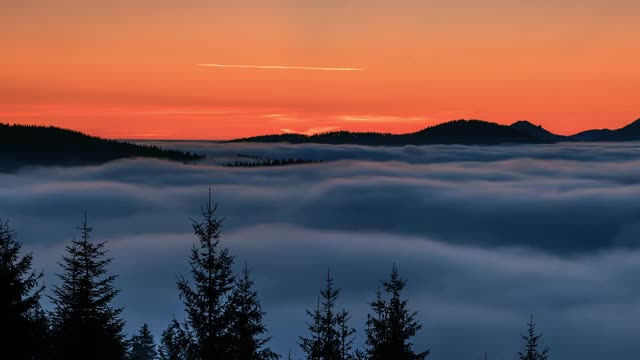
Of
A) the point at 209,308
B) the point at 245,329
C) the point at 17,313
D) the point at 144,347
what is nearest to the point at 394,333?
the point at 245,329

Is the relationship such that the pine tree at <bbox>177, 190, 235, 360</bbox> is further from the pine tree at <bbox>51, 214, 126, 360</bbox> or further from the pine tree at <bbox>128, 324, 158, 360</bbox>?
the pine tree at <bbox>128, 324, 158, 360</bbox>

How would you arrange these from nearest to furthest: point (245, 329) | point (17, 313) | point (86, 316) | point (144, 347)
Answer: point (17, 313) < point (86, 316) < point (245, 329) < point (144, 347)

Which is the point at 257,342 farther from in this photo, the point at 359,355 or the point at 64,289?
the point at 64,289

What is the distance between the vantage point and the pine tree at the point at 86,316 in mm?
18859

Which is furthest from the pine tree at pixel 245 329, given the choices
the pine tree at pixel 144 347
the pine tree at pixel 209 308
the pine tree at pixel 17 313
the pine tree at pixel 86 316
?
the pine tree at pixel 144 347

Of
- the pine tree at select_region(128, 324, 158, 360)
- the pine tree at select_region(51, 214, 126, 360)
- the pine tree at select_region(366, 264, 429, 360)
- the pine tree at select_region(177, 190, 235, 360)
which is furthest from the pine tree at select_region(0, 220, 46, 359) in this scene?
the pine tree at select_region(128, 324, 158, 360)

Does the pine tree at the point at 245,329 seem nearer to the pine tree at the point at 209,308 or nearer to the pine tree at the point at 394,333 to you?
the pine tree at the point at 209,308

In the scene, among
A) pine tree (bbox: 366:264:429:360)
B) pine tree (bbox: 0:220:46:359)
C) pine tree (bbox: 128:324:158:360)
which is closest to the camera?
pine tree (bbox: 0:220:46:359)

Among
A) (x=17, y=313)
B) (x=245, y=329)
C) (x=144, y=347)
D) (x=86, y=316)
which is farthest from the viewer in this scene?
(x=144, y=347)

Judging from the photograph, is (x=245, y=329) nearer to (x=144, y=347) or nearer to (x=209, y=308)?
(x=209, y=308)

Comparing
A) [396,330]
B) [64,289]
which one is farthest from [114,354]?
[396,330]

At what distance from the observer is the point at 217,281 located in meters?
18.3

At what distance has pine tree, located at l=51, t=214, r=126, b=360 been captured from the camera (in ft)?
61.9

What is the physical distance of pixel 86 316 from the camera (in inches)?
751
